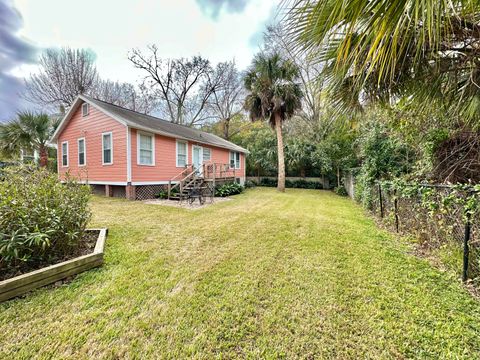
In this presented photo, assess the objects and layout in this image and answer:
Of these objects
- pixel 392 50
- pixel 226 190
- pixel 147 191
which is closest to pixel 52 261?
pixel 392 50

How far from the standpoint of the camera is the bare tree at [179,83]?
63.8ft

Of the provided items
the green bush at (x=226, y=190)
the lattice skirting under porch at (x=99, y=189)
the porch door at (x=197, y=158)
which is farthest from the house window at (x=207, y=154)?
the lattice skirting under porch at (x=99, y=189)

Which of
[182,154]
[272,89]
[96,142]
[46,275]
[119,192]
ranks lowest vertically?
[46,275]

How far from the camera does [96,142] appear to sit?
9703 millimetres

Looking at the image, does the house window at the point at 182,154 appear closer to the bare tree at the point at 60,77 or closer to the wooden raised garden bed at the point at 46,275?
the wooden raised garden bed at the point at 46,275

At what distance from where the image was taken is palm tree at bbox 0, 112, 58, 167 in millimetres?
10547

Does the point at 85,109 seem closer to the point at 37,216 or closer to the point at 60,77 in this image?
the point at 37,216

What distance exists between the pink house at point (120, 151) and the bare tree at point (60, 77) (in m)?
8.07

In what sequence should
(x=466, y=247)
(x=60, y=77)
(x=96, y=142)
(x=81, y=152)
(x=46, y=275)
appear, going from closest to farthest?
1. (x=46, y=275)
2. (x=466, y=247)
3. (x=96, y=142)
4. (x=81, y=152)
5. (x=60, y=77)

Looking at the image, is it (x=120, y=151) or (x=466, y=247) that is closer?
(x=466, y=247)

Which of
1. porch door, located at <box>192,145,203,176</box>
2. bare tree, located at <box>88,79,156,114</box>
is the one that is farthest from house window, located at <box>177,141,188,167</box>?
bare tree, located at <box>88,79,156,114</box>

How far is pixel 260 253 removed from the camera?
3400mm

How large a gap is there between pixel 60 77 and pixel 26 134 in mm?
8182

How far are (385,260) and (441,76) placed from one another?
2.78 m
